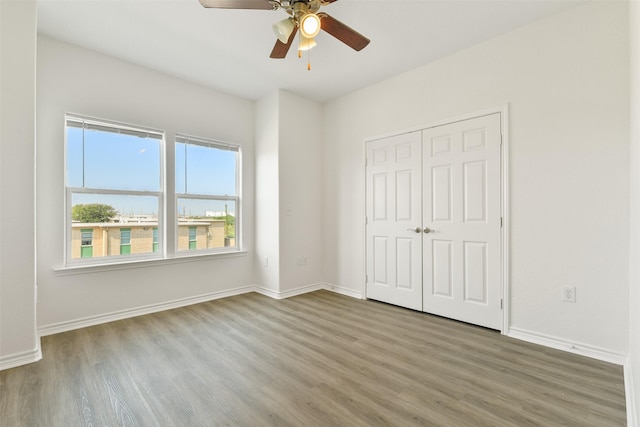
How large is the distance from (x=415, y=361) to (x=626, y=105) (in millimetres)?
2489

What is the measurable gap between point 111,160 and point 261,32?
7.00 feet

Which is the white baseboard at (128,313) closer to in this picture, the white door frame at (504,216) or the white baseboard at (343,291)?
the white baseboard at (343,291)

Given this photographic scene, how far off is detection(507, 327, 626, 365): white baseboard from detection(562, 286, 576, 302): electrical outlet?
35 cm

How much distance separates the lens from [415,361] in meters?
2.31

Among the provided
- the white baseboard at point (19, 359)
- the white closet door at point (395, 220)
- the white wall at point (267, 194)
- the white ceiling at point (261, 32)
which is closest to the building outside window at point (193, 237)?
the white wall at point (267, 194)

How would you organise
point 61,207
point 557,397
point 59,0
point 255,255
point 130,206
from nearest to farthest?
point 557,397
point 59,0
point 61,207
point 130,206
point 255,255

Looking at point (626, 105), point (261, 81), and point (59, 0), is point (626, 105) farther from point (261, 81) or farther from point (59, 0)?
point (59, 0)

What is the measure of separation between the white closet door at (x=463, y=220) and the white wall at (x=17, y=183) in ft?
11.9

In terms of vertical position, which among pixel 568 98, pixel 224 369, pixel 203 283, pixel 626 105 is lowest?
pixel 224 369

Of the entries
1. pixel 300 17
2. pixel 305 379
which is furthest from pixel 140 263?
pixel 300 17

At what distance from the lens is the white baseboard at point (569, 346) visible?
2.26 meters

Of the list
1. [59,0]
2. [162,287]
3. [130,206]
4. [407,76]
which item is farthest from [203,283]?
[407,76]

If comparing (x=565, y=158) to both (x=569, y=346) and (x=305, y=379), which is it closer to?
(x=569, y=346)

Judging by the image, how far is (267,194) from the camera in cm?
427
